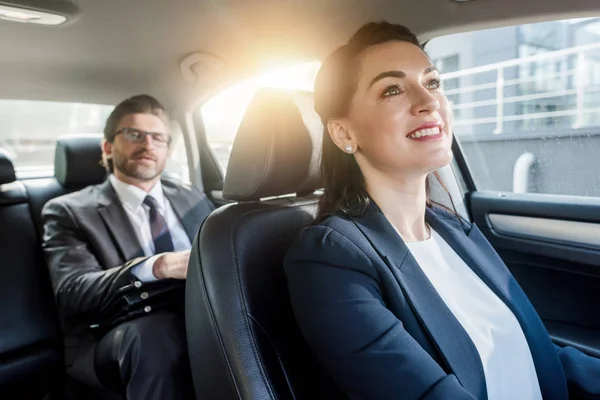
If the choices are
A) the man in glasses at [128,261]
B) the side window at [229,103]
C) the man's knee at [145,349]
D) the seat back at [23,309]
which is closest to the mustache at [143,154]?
the man in glasses at [128,261]

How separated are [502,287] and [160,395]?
1.00 m

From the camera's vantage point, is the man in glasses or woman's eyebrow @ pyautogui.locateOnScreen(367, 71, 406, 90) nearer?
woman's eyebrow @ pyautogui.locateOnScreen(367, 71, 406, 90)

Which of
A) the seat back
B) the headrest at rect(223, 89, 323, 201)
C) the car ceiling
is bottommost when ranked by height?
the seat back

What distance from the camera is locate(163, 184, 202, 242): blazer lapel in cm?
229

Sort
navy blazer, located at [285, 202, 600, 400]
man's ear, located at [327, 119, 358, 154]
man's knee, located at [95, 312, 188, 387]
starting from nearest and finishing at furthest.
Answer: navy blazer, located at [285, 202, 600, 400] → man's ear, located at [327, 119, 358, 154] → man's knee, located at [95, 312, 188, 387]

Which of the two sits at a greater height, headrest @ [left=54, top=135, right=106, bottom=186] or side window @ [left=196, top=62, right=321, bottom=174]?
side window @ [left=196, top=62, right=321, bottom=174]

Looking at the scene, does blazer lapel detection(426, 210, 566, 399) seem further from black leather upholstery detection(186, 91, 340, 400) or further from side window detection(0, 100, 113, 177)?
side window detection(0, 100, 113, 177)

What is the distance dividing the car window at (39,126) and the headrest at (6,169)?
34 centimetres

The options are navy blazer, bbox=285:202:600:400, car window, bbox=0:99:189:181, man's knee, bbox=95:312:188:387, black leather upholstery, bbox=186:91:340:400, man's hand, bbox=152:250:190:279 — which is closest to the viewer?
navy blazer, bbox=285:202:600:400

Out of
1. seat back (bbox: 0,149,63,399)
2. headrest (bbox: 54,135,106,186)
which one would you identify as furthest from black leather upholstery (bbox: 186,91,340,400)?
headrest (bbox: 54,135,106,186)

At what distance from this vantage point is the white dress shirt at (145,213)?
6.86ft

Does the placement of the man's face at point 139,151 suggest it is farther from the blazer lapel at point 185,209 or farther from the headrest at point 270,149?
the headrest at point 270,149

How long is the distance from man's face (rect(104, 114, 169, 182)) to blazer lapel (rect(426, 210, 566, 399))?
4.24 ft

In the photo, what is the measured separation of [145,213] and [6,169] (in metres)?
0.69
